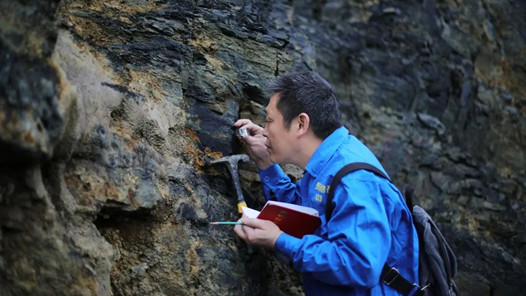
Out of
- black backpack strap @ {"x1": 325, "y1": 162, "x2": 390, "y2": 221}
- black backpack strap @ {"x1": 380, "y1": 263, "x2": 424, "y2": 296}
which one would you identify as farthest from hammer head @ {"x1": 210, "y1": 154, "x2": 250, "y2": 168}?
black backpack strap @ {"x1": 380, "y1": 263, "x2": 424, "y2": 296}

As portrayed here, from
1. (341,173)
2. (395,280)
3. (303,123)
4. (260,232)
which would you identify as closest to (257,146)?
(303,123)

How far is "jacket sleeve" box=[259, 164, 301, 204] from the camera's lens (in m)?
4.22

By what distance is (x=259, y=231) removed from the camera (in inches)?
141

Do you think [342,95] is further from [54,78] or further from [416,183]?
[54,78]

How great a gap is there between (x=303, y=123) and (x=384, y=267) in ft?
3.81

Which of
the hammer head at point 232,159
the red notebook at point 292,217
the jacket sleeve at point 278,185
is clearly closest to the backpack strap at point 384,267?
the red notebook at point 292,217

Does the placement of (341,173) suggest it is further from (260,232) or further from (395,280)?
(395,280)

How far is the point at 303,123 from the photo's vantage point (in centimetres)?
382

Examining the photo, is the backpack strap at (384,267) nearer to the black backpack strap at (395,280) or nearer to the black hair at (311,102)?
the black backpack strap at (395,280)

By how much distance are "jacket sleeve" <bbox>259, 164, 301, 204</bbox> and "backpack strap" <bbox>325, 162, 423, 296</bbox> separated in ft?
2.47

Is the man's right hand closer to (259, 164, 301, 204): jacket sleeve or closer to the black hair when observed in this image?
(259, 164, 301, 204): jacket sleeve

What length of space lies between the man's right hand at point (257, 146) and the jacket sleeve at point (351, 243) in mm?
1049

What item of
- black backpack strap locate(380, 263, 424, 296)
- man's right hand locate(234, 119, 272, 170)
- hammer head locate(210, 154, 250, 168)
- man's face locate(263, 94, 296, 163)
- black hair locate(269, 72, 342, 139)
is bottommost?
black backpack strap locate(380, 263, 424, 296)

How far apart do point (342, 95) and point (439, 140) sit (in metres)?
1.47
